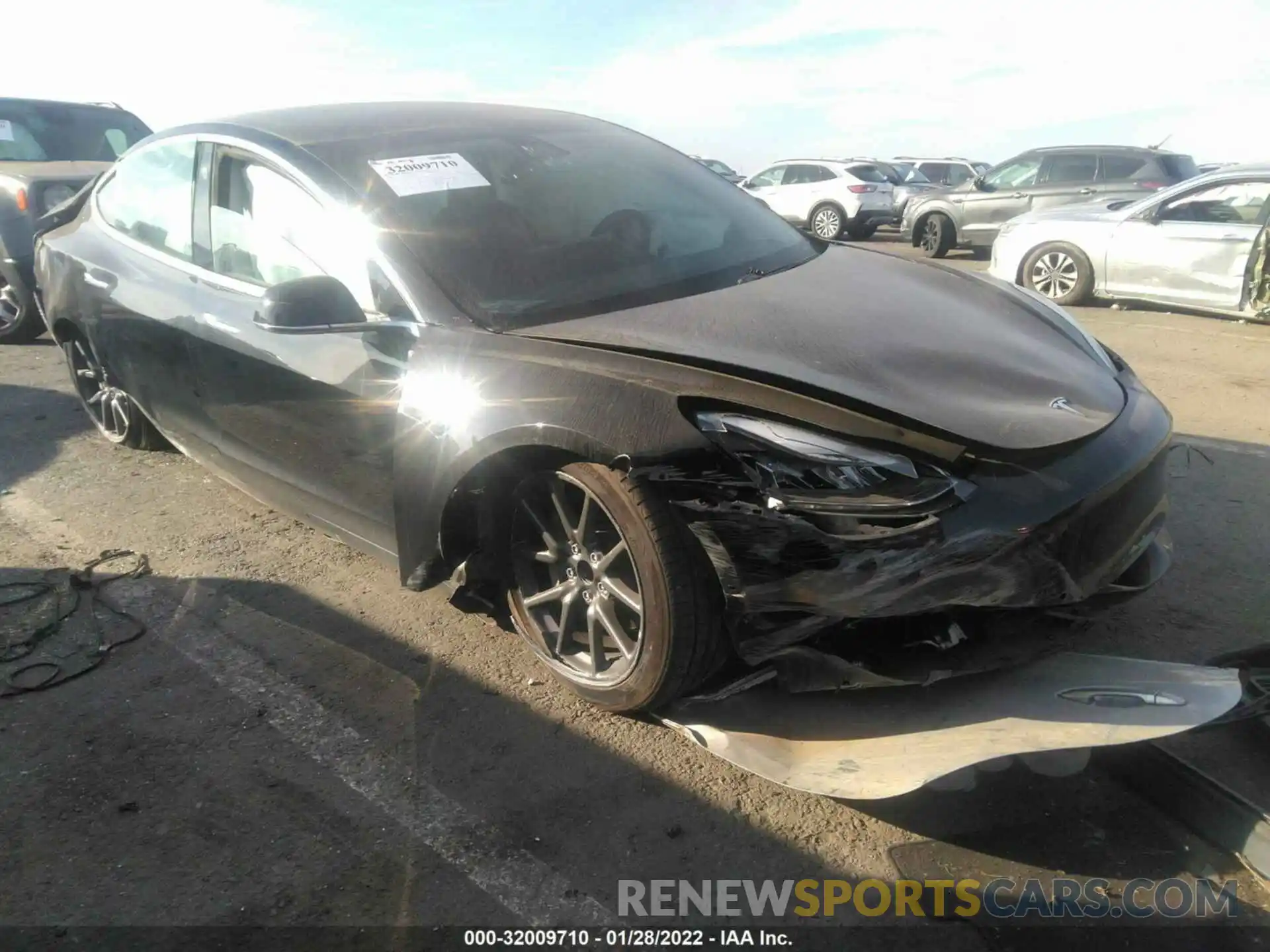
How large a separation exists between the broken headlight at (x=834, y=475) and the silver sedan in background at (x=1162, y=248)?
7153 millimetres

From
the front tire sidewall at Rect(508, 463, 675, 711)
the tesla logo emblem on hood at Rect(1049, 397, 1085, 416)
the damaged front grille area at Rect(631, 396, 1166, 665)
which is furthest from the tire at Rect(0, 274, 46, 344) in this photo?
the tesla logo emblem on hood at Rect(1049, 397, 1085, 416)

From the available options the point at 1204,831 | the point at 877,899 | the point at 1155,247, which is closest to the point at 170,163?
the point at 877,899

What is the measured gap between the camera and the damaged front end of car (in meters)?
2.12

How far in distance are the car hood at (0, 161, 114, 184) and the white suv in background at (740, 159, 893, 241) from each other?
12.1m

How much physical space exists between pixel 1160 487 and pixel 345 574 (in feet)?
9.29

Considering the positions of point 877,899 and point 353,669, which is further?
point 353,669

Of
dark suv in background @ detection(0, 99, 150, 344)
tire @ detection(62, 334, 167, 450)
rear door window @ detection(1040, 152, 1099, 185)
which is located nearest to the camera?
tire @ detection(62, 334, 167, 450)

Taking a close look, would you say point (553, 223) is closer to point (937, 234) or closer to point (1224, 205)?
point (1224, 205)

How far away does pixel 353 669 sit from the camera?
120 inches

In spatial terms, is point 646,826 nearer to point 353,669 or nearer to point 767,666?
point 767,666

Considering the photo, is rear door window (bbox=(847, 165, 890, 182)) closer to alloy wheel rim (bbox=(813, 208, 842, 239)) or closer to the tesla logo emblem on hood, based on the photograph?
alloy wheel rim (bbox=(813, 208, 842, 239))

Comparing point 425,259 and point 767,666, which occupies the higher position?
point 425,259

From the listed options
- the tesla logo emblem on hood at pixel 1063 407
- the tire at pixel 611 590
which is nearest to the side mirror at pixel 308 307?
the tire at pixel 611 590

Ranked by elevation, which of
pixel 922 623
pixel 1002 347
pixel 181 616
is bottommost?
pixel 181 616
